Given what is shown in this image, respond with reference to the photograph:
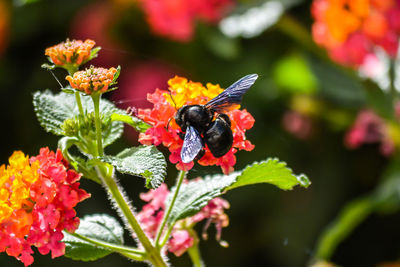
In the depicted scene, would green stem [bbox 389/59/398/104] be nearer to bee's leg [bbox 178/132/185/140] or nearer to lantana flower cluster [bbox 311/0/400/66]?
lantana flower cluster [bbox 311/0/400/66]

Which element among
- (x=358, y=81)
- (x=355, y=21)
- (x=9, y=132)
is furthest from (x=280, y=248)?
(x=9, y=132)

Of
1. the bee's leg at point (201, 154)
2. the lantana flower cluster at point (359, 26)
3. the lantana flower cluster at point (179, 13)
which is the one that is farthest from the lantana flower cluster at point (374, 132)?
the bee's leg at point (201, 154)

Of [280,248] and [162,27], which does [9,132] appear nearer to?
[162,27]

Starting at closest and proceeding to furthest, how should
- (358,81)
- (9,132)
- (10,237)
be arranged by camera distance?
(10,237), (358,81), (9,132)

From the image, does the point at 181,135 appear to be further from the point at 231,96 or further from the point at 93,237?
the point at 93,237

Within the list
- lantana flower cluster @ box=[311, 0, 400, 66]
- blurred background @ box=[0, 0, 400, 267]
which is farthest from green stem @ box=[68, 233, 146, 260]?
lantana flower cluster @ box=[311, 0, 400, 66]

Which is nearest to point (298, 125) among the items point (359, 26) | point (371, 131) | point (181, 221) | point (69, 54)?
point (371, 131)

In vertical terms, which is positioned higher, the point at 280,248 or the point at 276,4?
the point at 276,4
